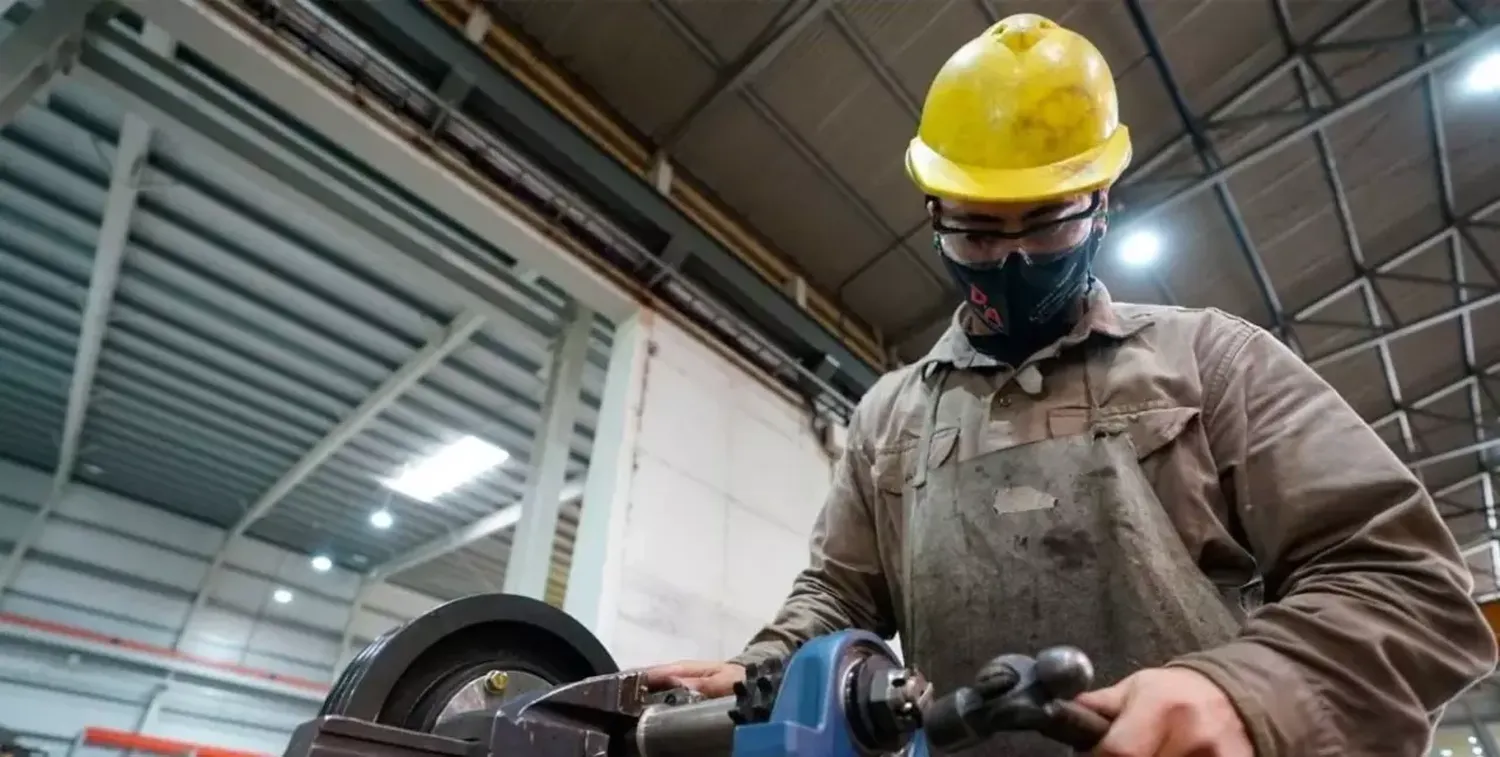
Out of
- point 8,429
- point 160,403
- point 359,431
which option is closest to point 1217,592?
point 359,431

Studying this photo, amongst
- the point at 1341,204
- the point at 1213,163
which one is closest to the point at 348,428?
the point at 1213,163

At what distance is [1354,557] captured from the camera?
0.83m

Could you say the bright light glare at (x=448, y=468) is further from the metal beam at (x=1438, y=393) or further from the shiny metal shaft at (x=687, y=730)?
the metal beam at (x=1438, y=393)

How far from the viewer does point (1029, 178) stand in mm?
1163

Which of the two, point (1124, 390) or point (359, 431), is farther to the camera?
point (359, 431)

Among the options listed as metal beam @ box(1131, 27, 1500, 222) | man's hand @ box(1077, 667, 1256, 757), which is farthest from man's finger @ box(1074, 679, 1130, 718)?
metal beam @ box(1131, 27, 1500, 222)

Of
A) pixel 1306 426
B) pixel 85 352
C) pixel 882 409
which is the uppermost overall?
pixel 85 352

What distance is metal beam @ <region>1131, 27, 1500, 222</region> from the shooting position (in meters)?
3.52

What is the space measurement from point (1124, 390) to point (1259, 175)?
3745 millimetres

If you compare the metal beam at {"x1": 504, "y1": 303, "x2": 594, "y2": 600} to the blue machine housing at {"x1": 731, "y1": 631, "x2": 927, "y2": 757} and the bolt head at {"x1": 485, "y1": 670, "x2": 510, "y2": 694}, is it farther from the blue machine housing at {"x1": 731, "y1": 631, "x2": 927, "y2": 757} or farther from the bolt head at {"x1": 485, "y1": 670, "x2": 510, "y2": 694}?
the blue machine housing at {"x1": 731, "y1": 631, "x2": 927, "y2": 757}

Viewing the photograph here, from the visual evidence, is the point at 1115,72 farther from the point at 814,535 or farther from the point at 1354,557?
the point at 1354,557

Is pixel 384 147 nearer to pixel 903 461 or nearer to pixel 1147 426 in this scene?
pixel 903 461

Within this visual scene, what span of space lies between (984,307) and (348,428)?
4945mm

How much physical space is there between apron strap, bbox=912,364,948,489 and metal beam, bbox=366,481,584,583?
4.16 metres
